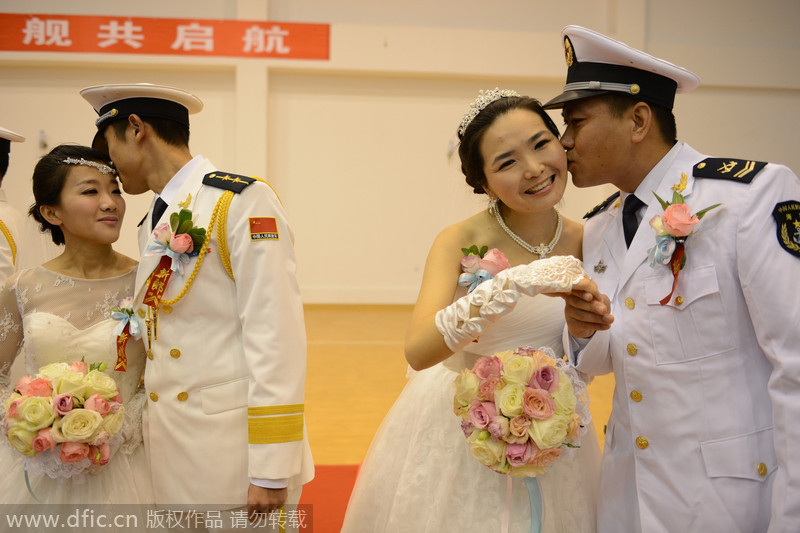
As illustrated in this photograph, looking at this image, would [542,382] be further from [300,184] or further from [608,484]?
[300,184]

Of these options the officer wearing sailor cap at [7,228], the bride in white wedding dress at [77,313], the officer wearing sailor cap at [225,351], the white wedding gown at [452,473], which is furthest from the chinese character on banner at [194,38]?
the white wedding gown at [452,473]

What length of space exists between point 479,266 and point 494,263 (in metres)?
0.05

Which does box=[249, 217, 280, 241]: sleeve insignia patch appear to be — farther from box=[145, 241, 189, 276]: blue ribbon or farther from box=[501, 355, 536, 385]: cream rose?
box=[501, 355, 536, 385]: cream rose

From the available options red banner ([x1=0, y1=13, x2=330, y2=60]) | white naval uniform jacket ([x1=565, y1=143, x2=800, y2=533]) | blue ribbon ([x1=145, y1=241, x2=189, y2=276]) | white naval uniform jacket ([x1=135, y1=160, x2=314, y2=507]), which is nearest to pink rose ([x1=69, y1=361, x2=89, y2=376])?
white naval uniform jacket ([x1=135, y1=160, x2=314, y2=507])

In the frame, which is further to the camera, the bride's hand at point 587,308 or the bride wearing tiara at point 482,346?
the bride wearing tiara at point 482,346

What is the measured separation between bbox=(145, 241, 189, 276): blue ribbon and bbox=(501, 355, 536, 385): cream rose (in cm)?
103

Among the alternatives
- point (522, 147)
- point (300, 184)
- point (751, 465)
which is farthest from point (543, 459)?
point (300, 184)

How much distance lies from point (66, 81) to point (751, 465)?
31.7 feet

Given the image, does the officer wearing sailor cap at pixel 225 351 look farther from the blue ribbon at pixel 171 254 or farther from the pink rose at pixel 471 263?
the pink rose at pixel 471 263

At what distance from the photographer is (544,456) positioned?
172 centimetres

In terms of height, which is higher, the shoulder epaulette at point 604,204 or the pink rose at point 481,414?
the shoulder epaulette at point 604,204

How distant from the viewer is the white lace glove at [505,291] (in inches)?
61.1

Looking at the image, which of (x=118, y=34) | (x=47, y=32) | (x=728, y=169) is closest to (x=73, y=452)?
(x=728, y=169)

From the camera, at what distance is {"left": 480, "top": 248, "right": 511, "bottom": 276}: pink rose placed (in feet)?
6.64
